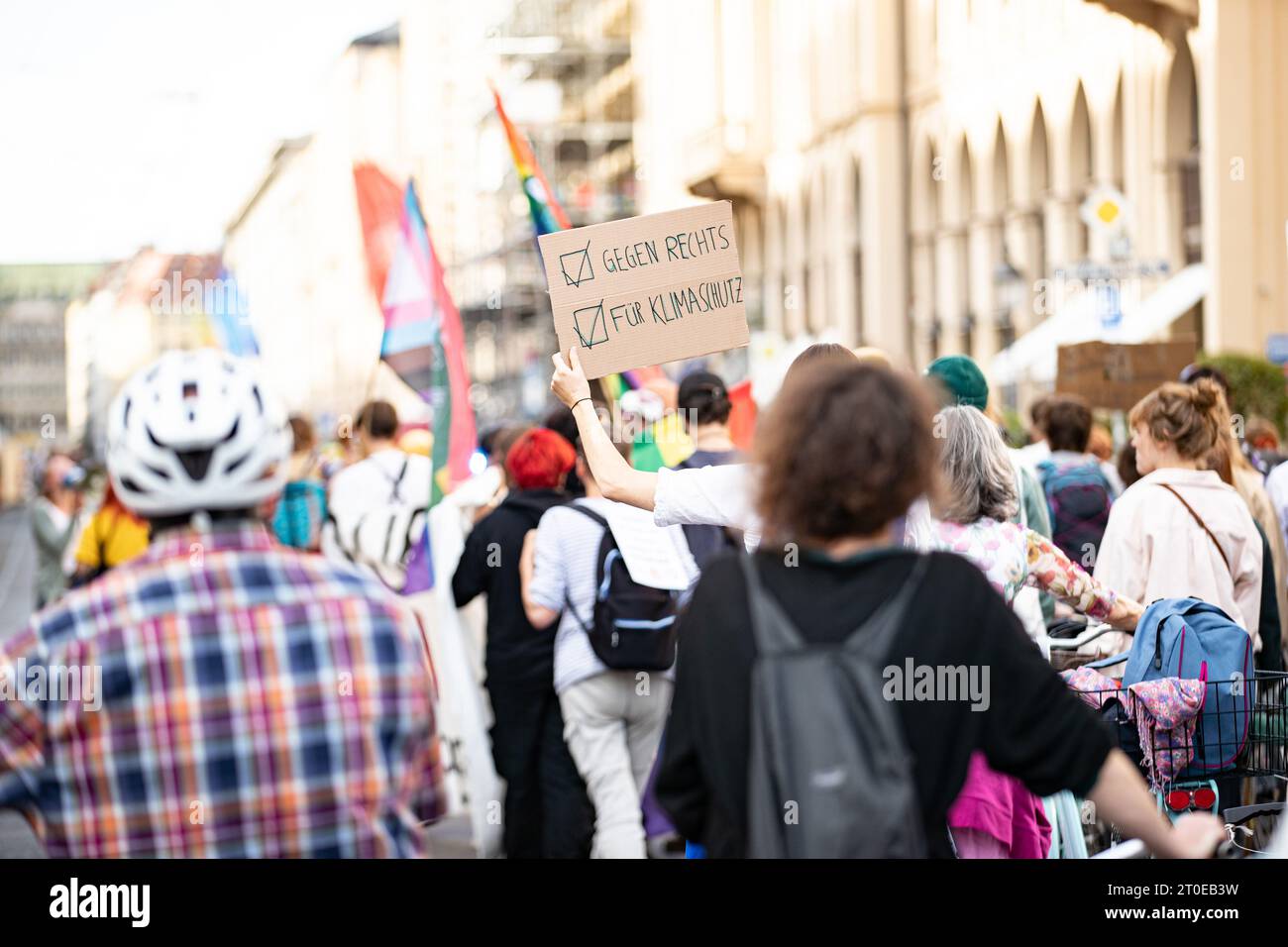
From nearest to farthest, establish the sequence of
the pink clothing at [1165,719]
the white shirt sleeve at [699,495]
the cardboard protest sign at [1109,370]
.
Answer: the white shirt sleeve at [699,495]
the pink clothing at [1165,719]
the cardboard protest sign at [1109,370]

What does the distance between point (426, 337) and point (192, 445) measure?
284 inches

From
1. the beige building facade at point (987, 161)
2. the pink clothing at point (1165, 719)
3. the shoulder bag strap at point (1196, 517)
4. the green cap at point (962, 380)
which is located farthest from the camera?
the beige building facade at point (987, 161)

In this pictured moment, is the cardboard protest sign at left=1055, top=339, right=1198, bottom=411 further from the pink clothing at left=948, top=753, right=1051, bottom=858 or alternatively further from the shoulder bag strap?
the pink clothing at left=948, top=753, right=1051, bottom=858

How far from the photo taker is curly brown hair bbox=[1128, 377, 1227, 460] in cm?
646

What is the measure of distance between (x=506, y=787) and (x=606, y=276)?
3242 millimetres

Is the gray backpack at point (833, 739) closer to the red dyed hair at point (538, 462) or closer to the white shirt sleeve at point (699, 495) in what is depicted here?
the white shirt sleeve at point (699, 495)

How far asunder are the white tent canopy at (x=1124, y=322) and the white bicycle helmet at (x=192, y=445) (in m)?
19.7

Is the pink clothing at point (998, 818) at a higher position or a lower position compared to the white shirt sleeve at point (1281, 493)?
lower

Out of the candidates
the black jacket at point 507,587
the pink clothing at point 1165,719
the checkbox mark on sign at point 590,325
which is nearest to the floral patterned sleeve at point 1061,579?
the pink clothing at point 1165,719

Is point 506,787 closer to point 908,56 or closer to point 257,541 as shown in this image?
point 257,541

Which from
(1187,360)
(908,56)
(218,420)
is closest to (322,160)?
(908,56)

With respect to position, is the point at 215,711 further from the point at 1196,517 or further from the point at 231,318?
the point at 231,318

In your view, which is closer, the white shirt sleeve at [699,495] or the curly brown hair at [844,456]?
the curly brown hair at [844,456]

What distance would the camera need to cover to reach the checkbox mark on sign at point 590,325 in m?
5.33
